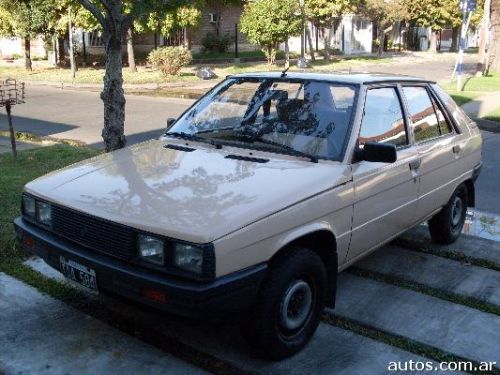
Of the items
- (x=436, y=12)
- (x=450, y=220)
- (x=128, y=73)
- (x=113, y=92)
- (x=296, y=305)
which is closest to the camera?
(x=296, y=305)

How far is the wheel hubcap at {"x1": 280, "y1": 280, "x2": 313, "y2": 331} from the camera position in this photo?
341 cm

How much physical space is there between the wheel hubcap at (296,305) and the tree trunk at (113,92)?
412 cm

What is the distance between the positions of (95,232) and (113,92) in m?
3.88

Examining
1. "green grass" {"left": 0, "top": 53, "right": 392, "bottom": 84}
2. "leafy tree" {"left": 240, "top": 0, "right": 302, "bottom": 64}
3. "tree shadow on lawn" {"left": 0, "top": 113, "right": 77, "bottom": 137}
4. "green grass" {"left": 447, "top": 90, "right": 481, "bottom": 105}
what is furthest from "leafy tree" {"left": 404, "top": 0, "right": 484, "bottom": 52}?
"tree shadow on lawn" {"left": 0, "top": 113, "right": 77, "bottom": 137}

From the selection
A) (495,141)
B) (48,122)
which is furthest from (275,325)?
(48,122)

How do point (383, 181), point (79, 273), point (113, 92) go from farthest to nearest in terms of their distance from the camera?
point (113, 92)
point (383, 181)
point (79, 273)

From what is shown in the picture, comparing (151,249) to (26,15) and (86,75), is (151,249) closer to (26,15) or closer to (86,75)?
(86,75)

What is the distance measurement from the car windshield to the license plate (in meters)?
1.40

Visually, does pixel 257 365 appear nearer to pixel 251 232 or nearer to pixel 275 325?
pixel 275 325

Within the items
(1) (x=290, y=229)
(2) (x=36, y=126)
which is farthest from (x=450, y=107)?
(2) (x=36, y=126)

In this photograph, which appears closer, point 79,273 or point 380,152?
point 79,273

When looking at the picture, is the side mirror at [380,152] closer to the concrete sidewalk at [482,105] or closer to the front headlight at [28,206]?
the front headlight at [28,206]

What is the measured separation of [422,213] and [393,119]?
89 centimetres

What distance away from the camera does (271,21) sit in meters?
26.4
